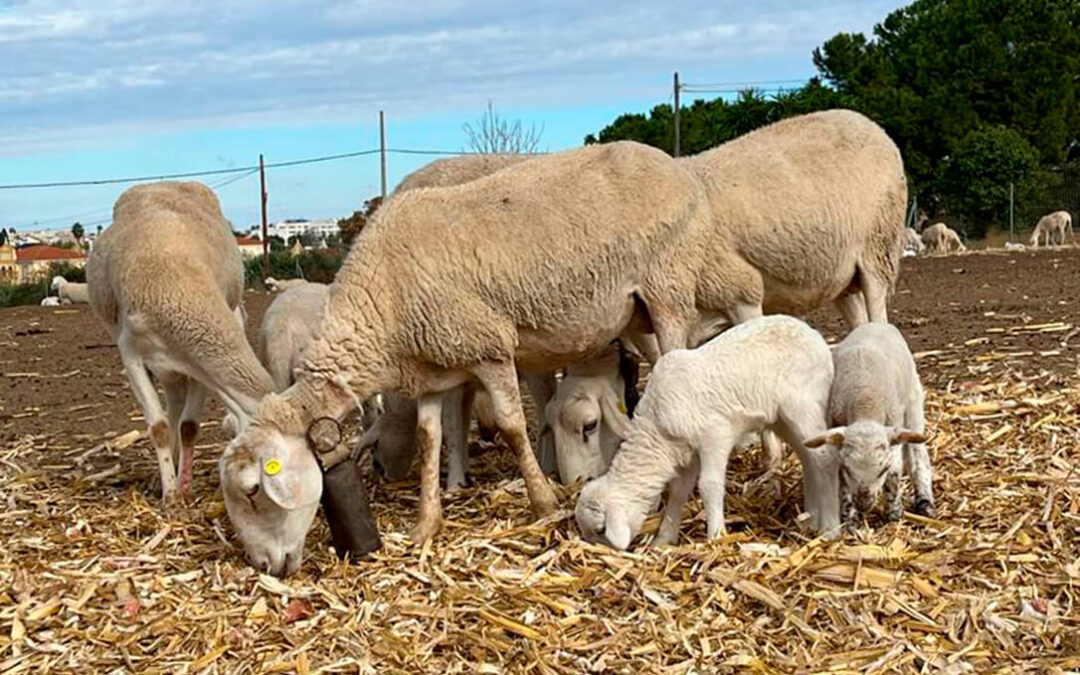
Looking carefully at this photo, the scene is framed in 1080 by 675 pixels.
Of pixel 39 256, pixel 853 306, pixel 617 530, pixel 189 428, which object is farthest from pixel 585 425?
pixel 39 256

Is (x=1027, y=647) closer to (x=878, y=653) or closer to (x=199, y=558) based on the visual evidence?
(x=878, y=653)

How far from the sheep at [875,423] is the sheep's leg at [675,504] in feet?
2.25

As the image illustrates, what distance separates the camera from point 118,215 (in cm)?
883

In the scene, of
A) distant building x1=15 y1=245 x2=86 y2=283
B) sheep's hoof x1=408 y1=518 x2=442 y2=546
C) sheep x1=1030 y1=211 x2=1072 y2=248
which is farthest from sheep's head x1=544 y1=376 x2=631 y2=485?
distant building x1=15 y1=245 x2=86 y2=283

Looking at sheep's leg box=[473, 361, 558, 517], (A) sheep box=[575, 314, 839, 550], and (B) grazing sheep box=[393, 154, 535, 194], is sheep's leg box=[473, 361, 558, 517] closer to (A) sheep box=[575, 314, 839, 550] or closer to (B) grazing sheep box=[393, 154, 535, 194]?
(A) sheep box=[575, 314, 839, 550]

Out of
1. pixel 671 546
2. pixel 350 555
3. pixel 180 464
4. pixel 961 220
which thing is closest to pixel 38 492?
pixel 180 464

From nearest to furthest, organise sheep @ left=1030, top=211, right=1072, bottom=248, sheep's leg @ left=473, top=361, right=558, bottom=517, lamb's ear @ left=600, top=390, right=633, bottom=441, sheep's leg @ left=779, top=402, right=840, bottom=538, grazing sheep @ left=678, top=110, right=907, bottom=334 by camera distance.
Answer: sheep's leg @ left=779, top=402, right=840, bottom=538 < sheep's leg @ left=473, top=361, right=558, bottom=517 < lamb's ear @ left=600, top=390, right=633, bottom=441 < grazing sheep @ left=678, top=110, right=907, bottom=334 < sheep @ left=1030, top=211, right=1072, bottom=248

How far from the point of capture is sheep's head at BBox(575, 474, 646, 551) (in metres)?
6.12

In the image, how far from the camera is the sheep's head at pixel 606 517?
612cm

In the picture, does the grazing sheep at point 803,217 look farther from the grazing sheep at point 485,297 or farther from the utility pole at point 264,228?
the utility pole at point 264,228

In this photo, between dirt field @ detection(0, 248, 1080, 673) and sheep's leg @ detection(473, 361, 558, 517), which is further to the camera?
sheep's leg @ detection(473, 361, 558, 517)

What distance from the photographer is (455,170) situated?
8594mm

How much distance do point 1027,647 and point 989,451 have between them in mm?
→ 2672

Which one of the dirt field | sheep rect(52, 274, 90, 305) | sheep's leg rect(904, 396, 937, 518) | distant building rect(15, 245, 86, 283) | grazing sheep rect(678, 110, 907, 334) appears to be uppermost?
grazing sheep rect(678, 110, 907, 334)
